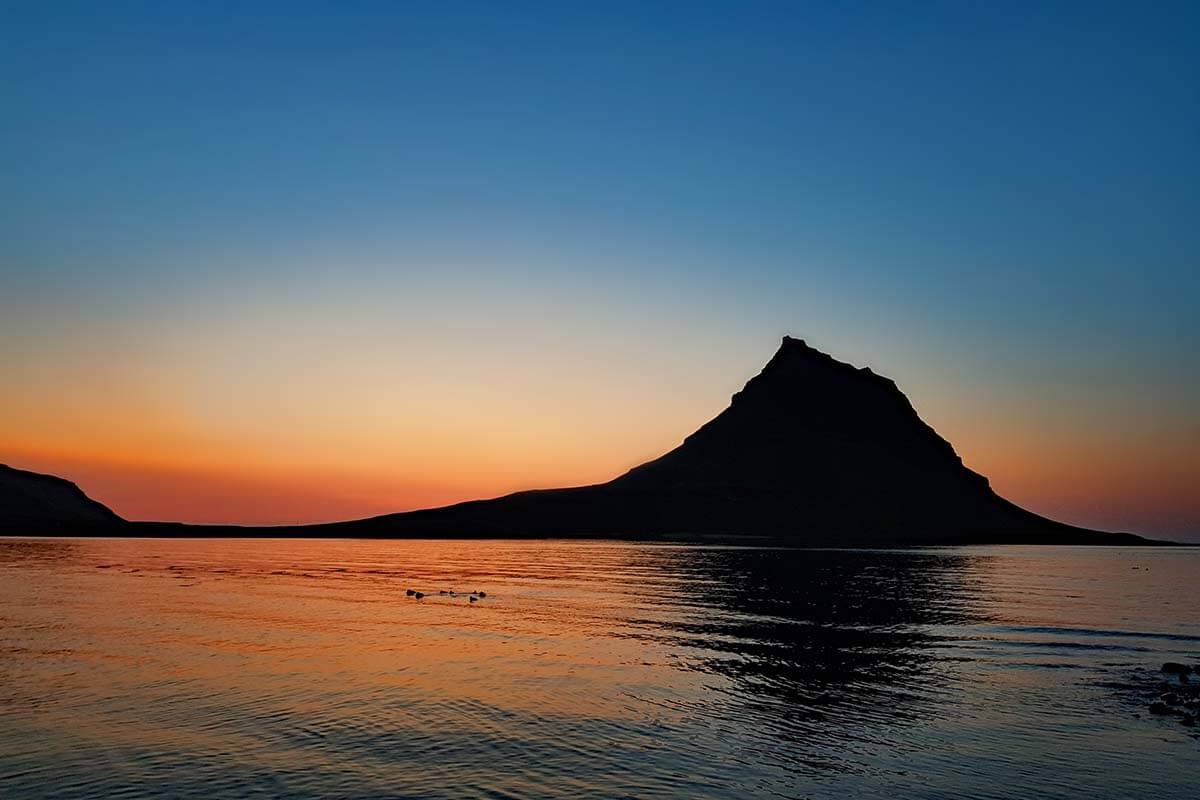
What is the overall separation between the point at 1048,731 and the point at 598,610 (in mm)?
40127

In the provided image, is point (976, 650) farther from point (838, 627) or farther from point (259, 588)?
point (259, 588)

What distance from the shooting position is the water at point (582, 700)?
23.0 meters

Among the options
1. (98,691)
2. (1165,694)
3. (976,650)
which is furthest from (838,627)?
(98,691)

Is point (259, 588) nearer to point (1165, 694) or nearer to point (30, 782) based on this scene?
point (30, 782)

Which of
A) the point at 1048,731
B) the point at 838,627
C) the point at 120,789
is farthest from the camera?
the point at 838,627

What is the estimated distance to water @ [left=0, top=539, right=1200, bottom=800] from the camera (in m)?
23.0

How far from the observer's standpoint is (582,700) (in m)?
32.9

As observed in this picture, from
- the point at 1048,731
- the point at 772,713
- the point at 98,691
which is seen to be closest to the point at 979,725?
the point at 1048,731

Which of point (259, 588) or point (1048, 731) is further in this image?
point (259, 588)

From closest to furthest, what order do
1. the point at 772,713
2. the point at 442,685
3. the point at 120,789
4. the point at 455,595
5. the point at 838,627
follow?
Result: the point at 120,789 < the point at 772,713 < the point at 442,685 < the point at 838,627 < the point at 455,595

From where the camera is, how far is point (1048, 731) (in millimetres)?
28469

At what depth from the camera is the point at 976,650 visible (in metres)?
46.6

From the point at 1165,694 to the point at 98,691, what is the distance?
44698mm

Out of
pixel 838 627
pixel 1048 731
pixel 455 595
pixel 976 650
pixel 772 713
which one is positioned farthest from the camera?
pixel 455 595
